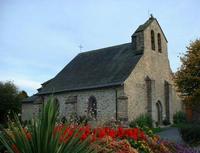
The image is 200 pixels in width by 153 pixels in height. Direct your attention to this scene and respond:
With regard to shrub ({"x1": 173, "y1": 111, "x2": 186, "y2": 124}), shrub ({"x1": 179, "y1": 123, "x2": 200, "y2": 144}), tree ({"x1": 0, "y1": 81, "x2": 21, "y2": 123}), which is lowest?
shrub ({"x1": 179, "y1": 123, "x2": 200, "y2": 144})

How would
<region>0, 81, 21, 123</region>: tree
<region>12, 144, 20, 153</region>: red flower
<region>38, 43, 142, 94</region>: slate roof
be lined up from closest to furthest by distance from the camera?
<region>12, 144, 20, 153</region>: red flower
<region>38, 43, 142, 94</region>: slate roof
<region>0, 81, 21, 123</region>: tree

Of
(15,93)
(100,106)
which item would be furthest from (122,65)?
(15,93)

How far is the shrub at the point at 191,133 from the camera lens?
17.9m

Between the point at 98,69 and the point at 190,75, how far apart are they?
11.1 m

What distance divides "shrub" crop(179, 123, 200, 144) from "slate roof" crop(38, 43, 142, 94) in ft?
35.1

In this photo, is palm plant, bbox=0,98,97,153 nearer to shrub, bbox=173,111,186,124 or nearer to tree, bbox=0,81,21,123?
shrub, bbox=173,111,186,124

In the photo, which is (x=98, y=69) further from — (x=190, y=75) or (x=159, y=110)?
(x=190, y=75)

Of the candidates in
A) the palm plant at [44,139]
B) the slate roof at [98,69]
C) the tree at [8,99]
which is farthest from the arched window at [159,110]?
the palm plant at [44,139]

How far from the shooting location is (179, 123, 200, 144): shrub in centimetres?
1794

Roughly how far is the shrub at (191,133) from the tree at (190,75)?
621 cm

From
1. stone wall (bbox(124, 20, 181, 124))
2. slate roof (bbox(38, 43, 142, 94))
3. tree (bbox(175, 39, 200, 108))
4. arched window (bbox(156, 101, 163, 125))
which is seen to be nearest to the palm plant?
tree (bbox(175, 39, 200, 108))

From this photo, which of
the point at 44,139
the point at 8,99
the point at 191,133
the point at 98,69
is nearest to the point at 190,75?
the point at 191,133

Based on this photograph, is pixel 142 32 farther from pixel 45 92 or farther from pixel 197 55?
pixel 45 92

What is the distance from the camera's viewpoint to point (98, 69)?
33875 mm
